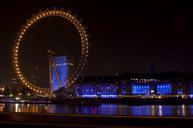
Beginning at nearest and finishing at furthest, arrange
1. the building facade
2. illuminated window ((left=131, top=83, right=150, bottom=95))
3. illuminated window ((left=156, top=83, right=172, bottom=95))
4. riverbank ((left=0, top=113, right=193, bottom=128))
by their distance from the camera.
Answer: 1. riverbank ((left=0, top=113, right=193, bottom=128))
2. the building facade
3. illuminated window ((left=156, top=83, right=172, bottom=95))
4. illuminated window ((left=131, top=83, right=150, bottom=95))

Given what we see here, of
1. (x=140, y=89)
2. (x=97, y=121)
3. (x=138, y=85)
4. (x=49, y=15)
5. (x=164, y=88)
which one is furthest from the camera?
(x=138, y=85)

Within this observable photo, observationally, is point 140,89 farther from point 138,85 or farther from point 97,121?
point 97,121

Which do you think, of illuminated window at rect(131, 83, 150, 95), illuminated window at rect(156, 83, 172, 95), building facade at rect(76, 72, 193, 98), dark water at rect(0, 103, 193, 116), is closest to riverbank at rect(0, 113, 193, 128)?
dark water at rect(0, 103, 193, 116)

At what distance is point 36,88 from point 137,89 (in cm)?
7383

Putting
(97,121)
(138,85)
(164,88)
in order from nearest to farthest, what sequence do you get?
(97,121) < (164,88) < (138,85)

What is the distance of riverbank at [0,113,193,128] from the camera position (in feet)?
44.4

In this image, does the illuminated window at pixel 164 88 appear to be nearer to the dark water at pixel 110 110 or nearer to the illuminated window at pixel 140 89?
the illuminated window at pixel 140 89

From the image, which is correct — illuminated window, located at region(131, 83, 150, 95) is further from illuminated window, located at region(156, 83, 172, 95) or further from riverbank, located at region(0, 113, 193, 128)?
riverbank, located at region(0, 113, 193, 128)

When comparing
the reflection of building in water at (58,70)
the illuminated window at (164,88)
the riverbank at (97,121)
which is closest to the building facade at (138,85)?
the illuminated window at (164,88)

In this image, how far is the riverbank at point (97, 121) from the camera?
13.5 m

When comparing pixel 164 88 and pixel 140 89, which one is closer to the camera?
pixel 164 88

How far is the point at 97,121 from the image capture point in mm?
14406

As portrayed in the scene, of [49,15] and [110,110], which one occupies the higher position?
[49,15]

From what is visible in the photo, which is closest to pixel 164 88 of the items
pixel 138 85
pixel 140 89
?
pixel 140 89
